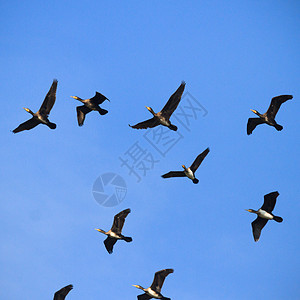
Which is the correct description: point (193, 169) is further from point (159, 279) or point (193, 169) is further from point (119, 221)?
point (159, 279)

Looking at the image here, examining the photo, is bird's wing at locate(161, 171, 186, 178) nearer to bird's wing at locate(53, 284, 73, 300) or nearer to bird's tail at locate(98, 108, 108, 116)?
bird's tail at locate(98, 108, 108, 116)

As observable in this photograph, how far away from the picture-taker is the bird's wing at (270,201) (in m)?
33.3

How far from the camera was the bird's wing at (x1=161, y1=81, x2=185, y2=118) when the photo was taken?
32566mm

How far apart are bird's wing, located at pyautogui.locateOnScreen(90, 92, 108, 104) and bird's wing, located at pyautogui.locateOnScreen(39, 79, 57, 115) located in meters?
2.69

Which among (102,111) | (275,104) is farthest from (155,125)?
(275,104)

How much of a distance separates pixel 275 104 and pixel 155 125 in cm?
789

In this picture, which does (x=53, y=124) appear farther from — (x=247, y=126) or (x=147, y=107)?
(x=247, y=126)

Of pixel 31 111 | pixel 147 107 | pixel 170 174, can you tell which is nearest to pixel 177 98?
pixel 147 107

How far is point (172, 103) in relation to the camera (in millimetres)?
33531

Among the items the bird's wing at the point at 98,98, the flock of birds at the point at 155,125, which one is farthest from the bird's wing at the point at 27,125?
the bird's wing at the point at 98,98

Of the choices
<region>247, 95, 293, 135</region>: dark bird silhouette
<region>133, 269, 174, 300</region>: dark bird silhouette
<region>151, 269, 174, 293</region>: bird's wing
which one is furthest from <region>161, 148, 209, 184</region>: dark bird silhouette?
<region>133, 269, 174, 300</region>: dark bird silhouette

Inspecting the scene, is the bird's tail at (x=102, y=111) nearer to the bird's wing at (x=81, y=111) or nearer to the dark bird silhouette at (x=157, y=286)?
the bird's wing at (x=81, y=111)

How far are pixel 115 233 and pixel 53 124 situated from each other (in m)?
8.31

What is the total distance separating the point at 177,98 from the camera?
33.1m
